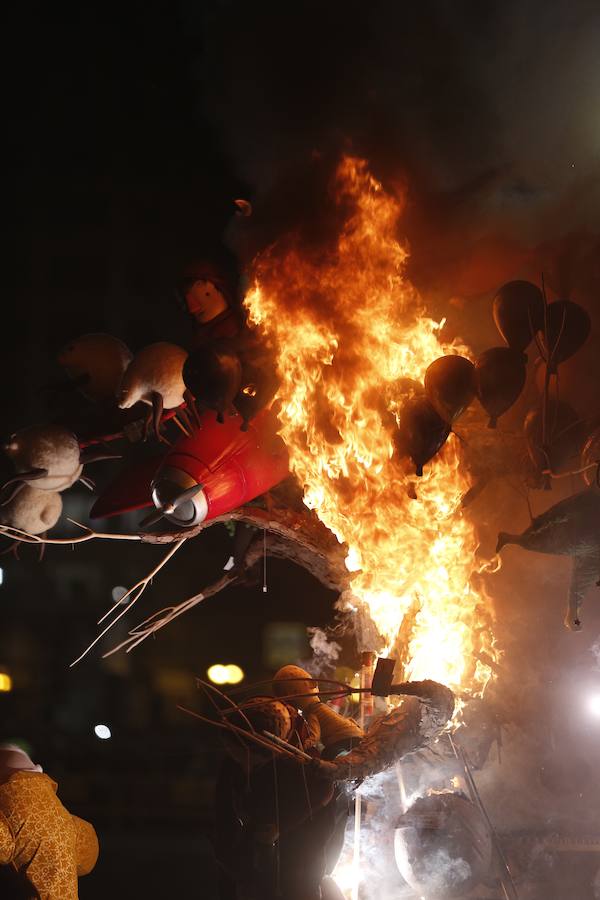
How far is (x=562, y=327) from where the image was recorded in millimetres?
5078

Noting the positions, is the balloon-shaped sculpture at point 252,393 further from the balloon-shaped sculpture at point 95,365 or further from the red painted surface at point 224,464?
the balloon-shaped sculpture at point 95,365

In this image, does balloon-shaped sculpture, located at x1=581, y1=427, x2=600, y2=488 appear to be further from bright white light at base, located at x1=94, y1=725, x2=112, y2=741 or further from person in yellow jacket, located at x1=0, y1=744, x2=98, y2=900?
bright white light at base, located at x1=94, y1=725, x2=112, y2=741

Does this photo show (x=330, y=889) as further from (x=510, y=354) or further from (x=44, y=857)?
(x=510, y=354)

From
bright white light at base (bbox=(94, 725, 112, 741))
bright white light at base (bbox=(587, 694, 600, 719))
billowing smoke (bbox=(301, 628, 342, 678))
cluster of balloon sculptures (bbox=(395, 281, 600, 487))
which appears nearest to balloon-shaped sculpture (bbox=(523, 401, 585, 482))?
cluster of balloon sculptures (bbox=(395, 281, 600, 487))

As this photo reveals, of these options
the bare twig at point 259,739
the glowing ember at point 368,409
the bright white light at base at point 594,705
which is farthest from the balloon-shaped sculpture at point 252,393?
the bright white light at base at point 594,705

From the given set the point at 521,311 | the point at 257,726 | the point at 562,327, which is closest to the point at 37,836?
the point at 257,726

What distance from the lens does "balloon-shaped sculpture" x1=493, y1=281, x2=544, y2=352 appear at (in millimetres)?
5094

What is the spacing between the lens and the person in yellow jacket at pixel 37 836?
4.48 m

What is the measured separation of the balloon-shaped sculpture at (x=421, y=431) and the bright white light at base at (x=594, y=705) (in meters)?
2.60

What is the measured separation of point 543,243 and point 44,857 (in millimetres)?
6420

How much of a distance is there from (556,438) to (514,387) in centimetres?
54

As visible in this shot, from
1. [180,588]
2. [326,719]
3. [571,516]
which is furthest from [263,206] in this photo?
[180,588]

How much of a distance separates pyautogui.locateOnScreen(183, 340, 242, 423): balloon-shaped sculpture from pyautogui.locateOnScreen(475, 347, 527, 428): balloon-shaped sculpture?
200 centimetres

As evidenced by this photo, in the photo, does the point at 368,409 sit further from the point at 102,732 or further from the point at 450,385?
the point at 102,732
